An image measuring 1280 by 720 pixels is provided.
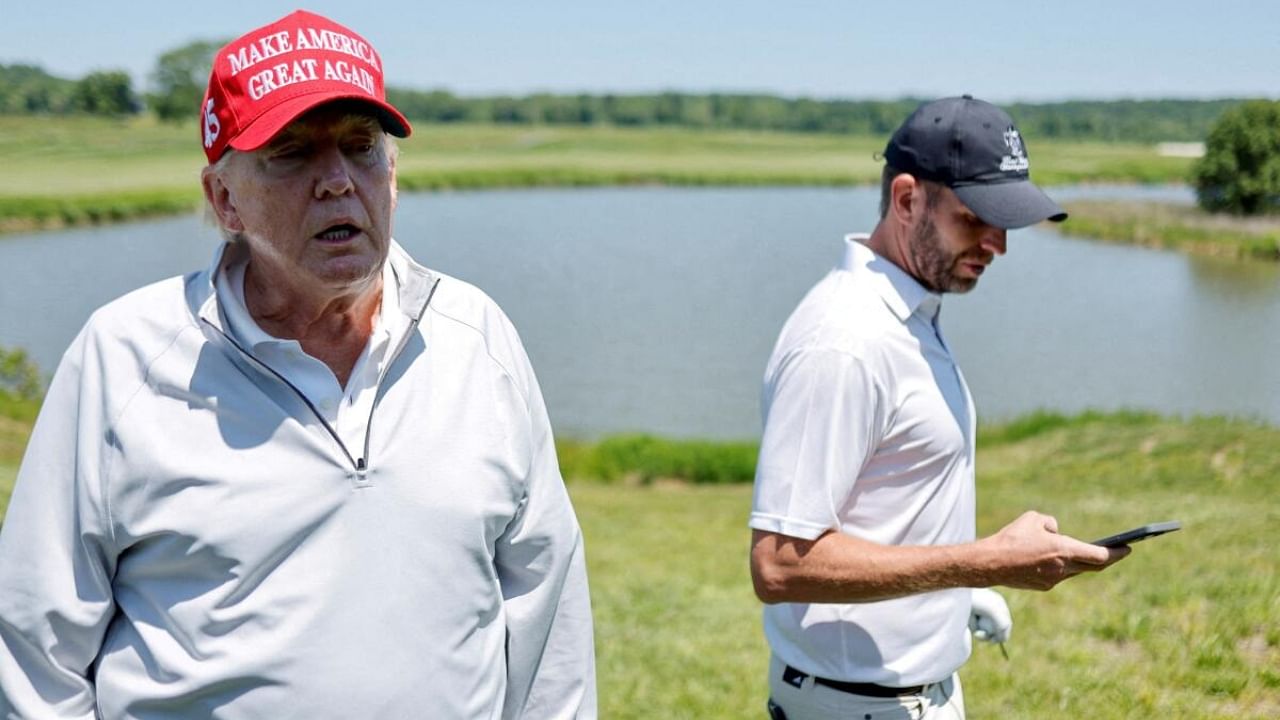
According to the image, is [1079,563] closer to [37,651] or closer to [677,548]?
[37,651]

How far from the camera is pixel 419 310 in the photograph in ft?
6.37

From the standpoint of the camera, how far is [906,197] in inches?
103

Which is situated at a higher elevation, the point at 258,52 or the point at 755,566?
the point at 258,52

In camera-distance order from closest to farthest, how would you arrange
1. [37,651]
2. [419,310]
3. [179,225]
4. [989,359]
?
[37,651]
[419,310]
[989,359]
[179,225]

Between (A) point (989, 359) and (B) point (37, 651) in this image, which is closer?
(B) point (37, 651)

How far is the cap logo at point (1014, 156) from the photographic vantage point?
255 cm

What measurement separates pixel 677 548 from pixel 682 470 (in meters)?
7.06

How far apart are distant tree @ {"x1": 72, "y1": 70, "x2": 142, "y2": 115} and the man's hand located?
67.5 meters

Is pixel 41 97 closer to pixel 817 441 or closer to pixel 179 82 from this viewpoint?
pixel 179 82

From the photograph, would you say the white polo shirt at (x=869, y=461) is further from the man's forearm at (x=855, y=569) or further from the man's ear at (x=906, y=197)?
the man's ear at (x=906, y=197)

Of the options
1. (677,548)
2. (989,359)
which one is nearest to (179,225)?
(989,359)

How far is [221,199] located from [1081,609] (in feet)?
16.9

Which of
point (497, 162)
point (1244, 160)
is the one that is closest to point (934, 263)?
point (1244, 160)

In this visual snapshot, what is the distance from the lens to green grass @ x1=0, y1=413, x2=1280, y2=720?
4566 mm
